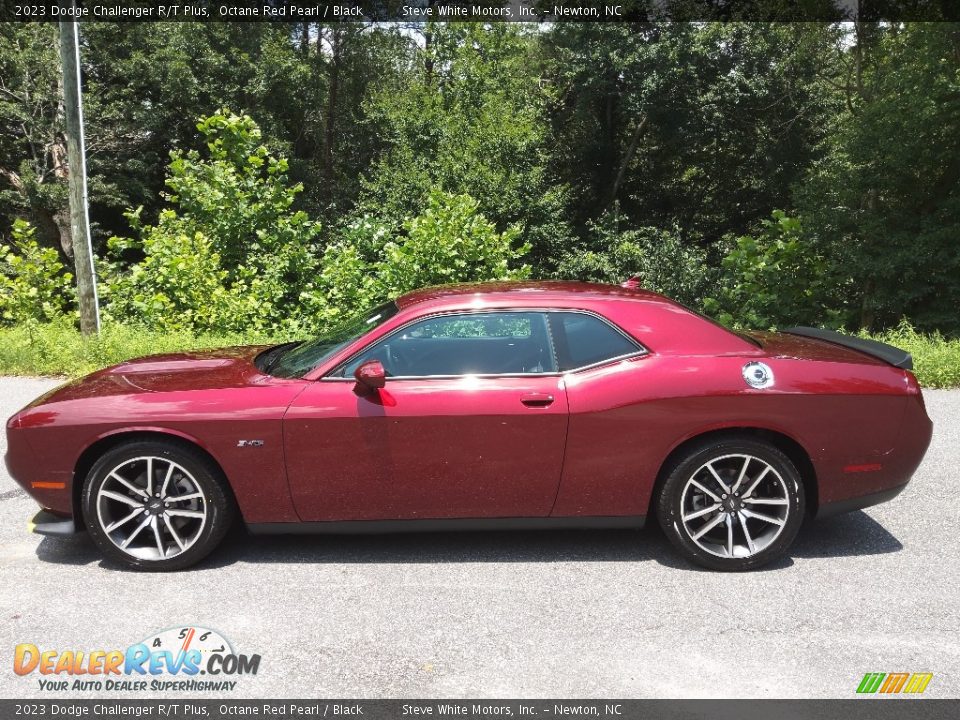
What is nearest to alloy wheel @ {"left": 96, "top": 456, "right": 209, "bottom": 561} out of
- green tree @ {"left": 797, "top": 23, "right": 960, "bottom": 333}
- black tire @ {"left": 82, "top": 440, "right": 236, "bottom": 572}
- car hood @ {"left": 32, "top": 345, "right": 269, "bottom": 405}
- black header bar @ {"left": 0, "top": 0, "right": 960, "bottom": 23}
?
black tire @ {"left": 82, "top": 440, "right": 236, "bottom": 572}

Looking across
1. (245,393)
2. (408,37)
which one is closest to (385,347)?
(245,393)

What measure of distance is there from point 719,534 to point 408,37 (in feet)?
91.5

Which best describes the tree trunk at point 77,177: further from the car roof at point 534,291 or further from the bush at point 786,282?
the bush at point 786,282

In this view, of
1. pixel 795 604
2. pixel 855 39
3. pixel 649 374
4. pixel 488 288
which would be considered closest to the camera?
pixel 795 604

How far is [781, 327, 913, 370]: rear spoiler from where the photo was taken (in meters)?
4.34

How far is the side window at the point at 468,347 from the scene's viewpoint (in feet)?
13.8

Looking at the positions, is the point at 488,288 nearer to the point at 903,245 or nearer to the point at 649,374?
the point at 649,374

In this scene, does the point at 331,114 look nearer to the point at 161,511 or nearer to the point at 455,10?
the point at 455,10

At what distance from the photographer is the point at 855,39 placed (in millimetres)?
19469

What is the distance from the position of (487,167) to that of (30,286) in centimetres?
1156

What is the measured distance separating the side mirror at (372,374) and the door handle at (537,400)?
27.9 inches

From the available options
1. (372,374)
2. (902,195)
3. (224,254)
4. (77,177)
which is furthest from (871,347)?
(902,195)

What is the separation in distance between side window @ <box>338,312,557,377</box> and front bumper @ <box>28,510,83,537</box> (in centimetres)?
160

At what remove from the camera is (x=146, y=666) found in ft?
10.9
